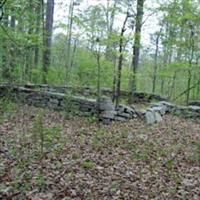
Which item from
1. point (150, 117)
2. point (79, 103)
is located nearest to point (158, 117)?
point (150, 117)

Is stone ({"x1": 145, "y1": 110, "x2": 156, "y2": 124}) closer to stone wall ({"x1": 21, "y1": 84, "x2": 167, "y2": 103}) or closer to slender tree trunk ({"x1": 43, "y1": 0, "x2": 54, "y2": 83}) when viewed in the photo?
stone wall ({"x1": 21, "y1": 84, "x2": 167, "y2": 103})

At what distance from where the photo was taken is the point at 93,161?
578 centimetres

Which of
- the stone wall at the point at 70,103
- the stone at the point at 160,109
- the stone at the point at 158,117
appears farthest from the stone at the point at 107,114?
the stone at the point at 160,109

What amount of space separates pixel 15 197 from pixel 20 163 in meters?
1.12

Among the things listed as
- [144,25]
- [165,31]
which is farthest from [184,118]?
[165,31]

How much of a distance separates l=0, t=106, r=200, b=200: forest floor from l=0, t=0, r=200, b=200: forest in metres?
0.02

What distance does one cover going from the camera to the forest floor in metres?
4.65

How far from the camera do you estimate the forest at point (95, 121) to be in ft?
16.0

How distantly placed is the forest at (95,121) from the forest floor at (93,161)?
0.02 meters

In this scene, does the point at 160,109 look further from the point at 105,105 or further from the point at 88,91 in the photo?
the point at 105,105

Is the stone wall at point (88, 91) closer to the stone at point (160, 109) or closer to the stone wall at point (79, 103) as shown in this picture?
the stone wall at point (79, 103)

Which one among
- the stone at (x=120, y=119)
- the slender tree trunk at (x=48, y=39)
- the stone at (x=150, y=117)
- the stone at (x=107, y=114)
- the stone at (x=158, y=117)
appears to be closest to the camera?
the stone at (x=107, y=114)

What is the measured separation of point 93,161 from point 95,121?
125 inches

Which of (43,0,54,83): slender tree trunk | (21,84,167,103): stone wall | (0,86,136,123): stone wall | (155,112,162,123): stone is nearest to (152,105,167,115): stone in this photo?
(155,112,162,123): stone
